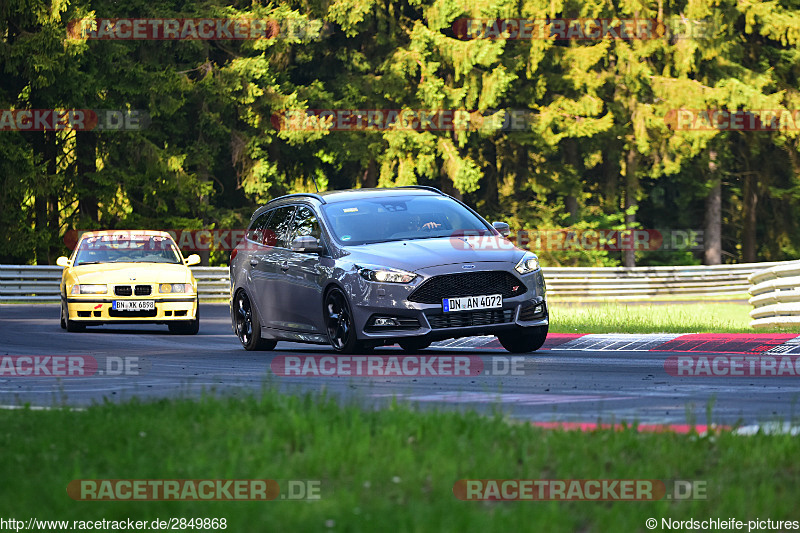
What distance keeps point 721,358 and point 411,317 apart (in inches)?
123

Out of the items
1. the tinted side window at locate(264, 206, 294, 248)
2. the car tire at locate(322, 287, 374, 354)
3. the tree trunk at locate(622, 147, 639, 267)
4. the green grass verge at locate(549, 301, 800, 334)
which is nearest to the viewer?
the car tire at locate(322, 287, 374, 354)

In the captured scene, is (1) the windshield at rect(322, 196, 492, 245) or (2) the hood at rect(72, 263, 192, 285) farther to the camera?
(2) the hood at rect(72, 263, 192, 285)

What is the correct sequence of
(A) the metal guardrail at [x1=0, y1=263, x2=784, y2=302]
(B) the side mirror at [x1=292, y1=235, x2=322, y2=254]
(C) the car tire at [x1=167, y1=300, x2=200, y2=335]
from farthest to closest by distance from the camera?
(A) the metal guardrail at [x1=0, y1=263, x2=784, y2=302]
(C) the car tire at [x1=167, y1=300, x2=200, y2=335]
(B) the side mirror at [x1=292, y1=235, x2=322, y2=254]

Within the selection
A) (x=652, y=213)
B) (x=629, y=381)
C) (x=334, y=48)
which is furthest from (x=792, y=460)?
(x=652, y=213)

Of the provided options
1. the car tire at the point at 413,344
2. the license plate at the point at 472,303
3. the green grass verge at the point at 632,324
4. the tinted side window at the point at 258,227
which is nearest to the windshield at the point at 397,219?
the car tire at the point at 413,344

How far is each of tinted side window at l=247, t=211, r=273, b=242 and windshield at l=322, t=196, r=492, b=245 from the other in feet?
5.16

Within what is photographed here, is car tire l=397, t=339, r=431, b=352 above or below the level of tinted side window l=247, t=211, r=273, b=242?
below

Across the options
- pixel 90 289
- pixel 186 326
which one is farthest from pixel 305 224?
pixel 90 289

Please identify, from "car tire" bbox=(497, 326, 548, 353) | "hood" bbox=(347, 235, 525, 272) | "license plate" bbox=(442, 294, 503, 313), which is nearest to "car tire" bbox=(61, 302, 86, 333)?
"hood" bbox=(347, 235, 525, 272)

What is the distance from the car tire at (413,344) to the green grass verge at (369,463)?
19.9ft

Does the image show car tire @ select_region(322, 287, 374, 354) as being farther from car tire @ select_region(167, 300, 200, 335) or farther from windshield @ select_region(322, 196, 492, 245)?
car tire @ select_region(167, 300, 200, 335)

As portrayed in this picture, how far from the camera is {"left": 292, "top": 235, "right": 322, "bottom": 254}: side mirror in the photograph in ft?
47.0

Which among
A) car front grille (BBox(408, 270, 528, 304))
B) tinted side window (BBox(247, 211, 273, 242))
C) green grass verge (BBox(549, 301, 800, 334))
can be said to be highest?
tinted side window (BBox(247, 211, 273, 242))

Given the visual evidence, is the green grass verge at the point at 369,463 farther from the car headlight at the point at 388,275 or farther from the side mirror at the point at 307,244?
the side mirror at the point at 307,244
